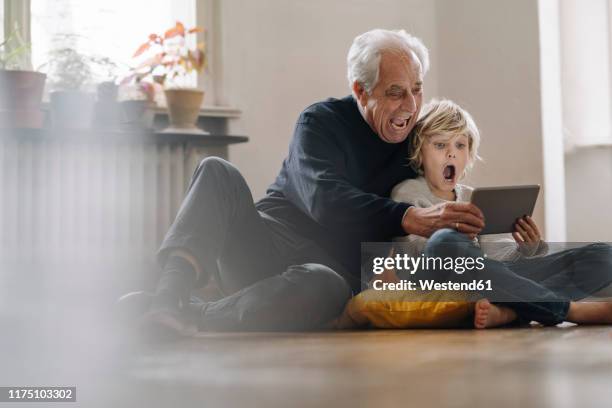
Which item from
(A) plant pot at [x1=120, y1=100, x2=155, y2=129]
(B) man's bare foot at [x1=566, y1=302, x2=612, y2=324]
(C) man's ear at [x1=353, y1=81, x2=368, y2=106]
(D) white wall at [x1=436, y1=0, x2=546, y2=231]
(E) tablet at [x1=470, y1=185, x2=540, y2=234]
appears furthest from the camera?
(D) white wall at [x1=436, y1=0, x2=546, y2=231]

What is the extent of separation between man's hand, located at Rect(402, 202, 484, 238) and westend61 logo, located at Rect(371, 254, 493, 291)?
0.30 ft

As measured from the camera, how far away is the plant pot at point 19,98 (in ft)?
9.51

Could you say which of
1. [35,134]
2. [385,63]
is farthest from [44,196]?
[385,63]

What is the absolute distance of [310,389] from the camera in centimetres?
97

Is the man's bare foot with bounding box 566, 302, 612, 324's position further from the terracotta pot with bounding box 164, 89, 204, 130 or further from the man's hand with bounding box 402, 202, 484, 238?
the terracotta pot with bounding box 164, 89, 204, 130

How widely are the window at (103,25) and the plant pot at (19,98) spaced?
6.4 inches

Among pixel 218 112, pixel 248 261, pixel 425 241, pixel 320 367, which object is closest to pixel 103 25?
A: pixel 218 112

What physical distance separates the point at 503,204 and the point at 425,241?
187 mm

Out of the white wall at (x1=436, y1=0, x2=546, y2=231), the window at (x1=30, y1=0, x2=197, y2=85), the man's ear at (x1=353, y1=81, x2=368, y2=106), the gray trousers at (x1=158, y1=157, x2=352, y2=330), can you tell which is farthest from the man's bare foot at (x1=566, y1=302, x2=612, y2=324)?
the window at (x1=30, y1=0, x2=197, y2=85)

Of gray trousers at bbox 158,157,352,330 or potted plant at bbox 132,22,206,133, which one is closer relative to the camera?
gray trousers at bbox 158,157,352,330

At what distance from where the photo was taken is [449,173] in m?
1.97

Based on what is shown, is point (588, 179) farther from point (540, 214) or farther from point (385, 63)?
point (385, 63)

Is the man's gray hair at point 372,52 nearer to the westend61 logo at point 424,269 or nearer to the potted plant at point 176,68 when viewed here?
the westend61 logo at point 424,269

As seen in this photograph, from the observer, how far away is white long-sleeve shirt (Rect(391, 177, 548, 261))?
1801mm
